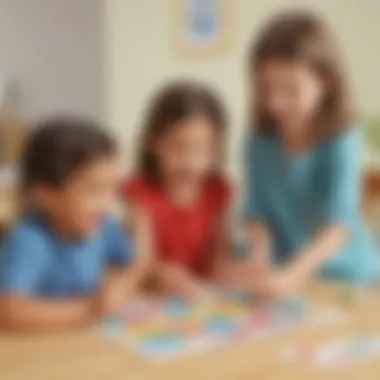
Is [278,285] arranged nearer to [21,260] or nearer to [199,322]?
[199,322]

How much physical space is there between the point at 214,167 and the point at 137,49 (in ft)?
0.51

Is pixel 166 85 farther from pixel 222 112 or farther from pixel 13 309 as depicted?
pixel 13 309

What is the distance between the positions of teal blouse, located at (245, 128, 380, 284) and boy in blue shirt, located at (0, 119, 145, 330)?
0.20 metres

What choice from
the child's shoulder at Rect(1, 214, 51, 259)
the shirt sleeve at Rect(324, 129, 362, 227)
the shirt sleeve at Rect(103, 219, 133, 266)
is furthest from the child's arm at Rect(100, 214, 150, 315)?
the shirt sleeve at Rect(324, 129, 362, 227)

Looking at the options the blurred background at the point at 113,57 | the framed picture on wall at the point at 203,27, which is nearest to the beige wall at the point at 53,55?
the blurred background at the point at 113,57

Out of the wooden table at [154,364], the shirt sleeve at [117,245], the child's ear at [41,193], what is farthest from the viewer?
the shirt sleeve at [117,245]

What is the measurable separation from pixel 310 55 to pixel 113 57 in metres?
0.21

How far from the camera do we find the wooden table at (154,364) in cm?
78

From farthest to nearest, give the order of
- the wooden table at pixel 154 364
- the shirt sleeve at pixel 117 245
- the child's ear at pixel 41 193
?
the shirt sleeve at pixel 117 245
the child's ear at pixel 41 193
the wooden table at pixel 154 364

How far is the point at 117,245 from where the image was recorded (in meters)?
0.99

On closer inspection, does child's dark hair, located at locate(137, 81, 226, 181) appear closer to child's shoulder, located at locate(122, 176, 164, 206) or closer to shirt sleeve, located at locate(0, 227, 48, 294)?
child's shoulder, located at locate(122, 176, 164, 206)

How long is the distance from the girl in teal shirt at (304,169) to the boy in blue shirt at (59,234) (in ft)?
0.63

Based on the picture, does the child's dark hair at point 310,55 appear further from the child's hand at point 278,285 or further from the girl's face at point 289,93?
the child's hand at point 278,285

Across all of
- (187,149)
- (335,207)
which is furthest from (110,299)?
(335,207)
